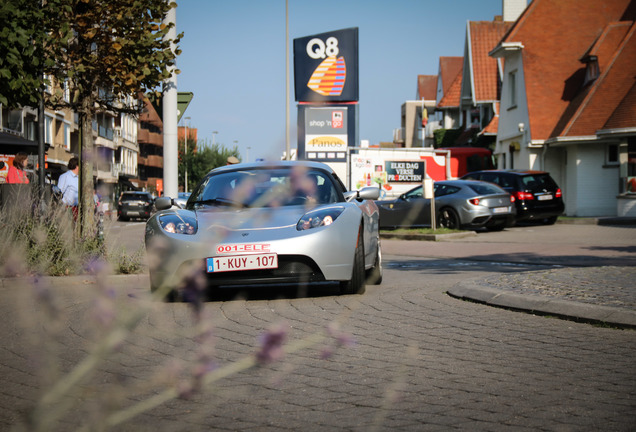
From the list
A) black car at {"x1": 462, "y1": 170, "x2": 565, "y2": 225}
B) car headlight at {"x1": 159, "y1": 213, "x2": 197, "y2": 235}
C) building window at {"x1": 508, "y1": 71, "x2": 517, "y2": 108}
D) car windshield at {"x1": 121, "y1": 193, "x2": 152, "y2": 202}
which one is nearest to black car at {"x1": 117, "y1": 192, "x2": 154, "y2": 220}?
car windshield at {"x1": 121, "y1": 193, "x2": 152, "y2": 202}

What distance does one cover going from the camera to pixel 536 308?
266 inches

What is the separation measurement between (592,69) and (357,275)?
27172 millimetres

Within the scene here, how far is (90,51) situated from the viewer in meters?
11.7

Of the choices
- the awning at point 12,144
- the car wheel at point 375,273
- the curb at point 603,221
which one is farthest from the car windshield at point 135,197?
the car wheel at point 375,273

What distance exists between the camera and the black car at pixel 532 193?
76.8ft

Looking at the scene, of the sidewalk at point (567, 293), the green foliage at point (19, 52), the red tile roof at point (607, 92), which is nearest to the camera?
the sidewalk at point (567, 293)

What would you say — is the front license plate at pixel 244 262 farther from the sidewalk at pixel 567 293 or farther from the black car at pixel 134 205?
the black car at pixel 134 205

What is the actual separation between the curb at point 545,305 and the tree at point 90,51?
523 centimetres

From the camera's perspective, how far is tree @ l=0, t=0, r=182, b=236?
1052cm

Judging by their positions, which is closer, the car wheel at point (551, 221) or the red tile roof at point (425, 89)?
the car wheel at point (551, 221)

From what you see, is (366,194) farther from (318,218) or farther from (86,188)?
(86,188)

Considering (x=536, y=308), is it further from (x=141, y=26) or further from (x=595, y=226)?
(x=595, y=226)

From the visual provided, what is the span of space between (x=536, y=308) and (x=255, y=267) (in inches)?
96.9

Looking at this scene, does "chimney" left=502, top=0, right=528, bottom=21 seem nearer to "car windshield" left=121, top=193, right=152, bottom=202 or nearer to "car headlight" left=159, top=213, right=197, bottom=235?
"car windshield" left=121, top=193, right=152, bottom=202
